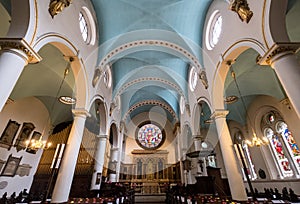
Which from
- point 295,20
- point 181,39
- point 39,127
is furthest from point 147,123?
point 295,20

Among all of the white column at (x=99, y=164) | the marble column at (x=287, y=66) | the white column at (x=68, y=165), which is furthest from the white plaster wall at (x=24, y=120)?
the marble column at (x=287, y=66)

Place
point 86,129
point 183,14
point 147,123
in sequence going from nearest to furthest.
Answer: point 183,14 → point 86,129 → point 147,123

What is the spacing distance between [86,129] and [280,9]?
39.4ft

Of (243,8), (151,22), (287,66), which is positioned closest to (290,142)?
(287,66)

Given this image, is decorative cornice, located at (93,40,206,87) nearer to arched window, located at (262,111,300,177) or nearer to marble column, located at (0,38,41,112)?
marble column, located at (0,38,41,112)

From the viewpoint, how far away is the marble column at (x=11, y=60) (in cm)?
314

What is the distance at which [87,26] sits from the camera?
734 cm

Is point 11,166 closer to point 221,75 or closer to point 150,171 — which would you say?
point 221,75

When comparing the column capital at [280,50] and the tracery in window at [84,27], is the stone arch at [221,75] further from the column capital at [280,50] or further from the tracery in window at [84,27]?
the tracery in window at [84,27]

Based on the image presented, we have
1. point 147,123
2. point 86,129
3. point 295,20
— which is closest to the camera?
point 295,20

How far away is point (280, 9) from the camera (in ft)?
12.2

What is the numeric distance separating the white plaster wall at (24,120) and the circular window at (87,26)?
17.0 feet

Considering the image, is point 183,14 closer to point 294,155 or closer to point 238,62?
point 238,62

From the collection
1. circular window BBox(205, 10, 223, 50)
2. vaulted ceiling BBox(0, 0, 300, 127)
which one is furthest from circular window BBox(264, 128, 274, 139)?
circular window BBox(205, 10, 223, 50)
